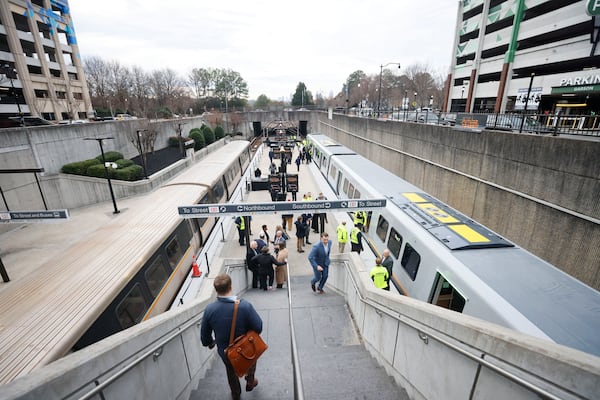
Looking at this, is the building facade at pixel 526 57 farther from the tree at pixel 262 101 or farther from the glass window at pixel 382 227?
the tree at pixel 262 101

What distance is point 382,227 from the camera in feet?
29.0

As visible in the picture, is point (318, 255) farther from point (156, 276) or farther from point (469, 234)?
point (156, 276)

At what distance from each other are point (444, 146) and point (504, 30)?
32.3 meters

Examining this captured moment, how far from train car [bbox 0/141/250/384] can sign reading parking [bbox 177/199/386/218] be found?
1195mm

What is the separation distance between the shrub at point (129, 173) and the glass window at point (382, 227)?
17.3 m

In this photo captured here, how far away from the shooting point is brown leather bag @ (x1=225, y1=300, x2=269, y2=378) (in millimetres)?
2861

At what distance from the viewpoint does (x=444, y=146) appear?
12039mm

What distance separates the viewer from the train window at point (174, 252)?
7823mm

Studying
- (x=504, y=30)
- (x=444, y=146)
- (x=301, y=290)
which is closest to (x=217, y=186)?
(x=301, y=290)

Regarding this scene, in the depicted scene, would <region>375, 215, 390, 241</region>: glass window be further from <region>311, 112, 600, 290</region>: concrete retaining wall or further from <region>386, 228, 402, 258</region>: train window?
<region>311, 112, 600, 290</region>: concrete retaining wall

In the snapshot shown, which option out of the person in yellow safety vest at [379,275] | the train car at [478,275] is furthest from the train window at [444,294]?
the person in yellow safety vest at [379,275]

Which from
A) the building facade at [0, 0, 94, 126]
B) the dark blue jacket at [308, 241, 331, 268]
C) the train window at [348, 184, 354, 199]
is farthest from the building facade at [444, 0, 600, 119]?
the building facade at [0, 0, 94, 126]

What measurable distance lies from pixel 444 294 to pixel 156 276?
6.76 metres

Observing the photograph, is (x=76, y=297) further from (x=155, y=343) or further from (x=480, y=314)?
(x=480, y=314)
